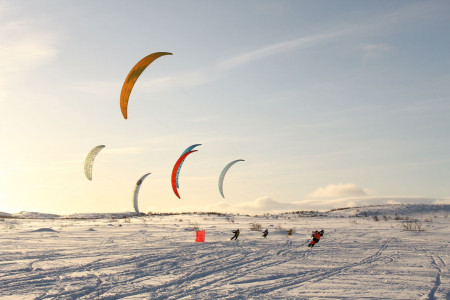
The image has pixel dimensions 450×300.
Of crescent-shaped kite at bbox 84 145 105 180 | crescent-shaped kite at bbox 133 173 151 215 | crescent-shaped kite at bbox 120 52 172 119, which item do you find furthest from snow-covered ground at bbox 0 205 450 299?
crescent-shaped kite at bbox 133 173 151 215

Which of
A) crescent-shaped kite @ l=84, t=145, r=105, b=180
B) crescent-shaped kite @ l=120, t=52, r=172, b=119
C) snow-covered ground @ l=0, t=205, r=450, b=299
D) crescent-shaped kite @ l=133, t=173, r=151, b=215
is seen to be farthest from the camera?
crescent-shaped kite @ l=133, t=173, r=151, b=215

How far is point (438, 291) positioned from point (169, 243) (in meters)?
7.95

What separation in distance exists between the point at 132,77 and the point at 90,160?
871 cm

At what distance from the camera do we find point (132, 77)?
51.9 feet

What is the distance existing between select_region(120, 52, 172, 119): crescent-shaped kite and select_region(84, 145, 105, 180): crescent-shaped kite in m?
7.44

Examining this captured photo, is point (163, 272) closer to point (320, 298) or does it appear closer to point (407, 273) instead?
point (320, 298)

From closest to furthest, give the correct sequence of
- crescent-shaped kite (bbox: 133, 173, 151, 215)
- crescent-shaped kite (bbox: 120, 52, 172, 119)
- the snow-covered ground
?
the snow-covered ground, crescent-shaped kite (bbox: 120, 52, 172, 119), crescent-shaped kite (bbox: 133, 173, 151, 215)

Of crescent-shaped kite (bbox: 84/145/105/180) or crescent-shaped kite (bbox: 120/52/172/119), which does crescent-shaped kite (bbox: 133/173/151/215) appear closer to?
crescent-shaped kite (bbox: 84/145/105/180)

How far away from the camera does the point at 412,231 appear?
1560cm

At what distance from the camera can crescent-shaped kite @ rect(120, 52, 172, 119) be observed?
50.9ft

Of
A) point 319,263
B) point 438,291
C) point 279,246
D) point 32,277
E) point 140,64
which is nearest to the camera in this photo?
point 438,291

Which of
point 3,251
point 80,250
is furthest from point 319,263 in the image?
point 3,251

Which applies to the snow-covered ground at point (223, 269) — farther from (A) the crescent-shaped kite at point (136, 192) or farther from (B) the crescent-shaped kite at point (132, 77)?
(A) the crescent-shaped kite at point (136, 192)

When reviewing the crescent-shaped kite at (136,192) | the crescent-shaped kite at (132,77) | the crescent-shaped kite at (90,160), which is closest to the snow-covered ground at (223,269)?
the crescent-shaped kite at (132,77)
